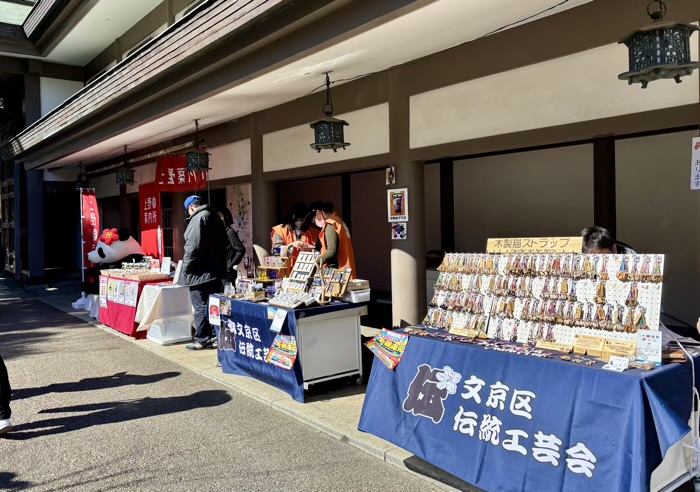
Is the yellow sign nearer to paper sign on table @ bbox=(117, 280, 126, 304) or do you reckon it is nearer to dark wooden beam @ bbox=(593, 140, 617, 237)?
dark wooden beam @ bbox=(593, 140, 617, 237)

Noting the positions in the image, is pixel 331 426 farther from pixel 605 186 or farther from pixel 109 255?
pixel 109 255

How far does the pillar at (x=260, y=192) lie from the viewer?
9391 mm

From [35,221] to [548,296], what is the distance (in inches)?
663

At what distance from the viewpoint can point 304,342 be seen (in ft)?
18.1

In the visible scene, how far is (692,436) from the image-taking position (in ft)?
11.1

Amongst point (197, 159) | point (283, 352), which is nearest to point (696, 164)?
point (283, 352)

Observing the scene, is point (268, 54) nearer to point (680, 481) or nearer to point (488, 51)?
point (488, 51)

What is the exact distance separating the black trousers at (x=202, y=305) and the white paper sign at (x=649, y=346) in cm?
584

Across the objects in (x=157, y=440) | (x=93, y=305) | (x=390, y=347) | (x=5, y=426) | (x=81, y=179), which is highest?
(x=81, y=179)

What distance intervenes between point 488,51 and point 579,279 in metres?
3.01

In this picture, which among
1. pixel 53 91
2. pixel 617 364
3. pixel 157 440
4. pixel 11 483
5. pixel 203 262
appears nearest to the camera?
pixel 617 364

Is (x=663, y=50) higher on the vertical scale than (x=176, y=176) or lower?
higher

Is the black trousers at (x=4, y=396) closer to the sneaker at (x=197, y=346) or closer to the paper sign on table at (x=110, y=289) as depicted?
the sneaker at (x=197, y=346)

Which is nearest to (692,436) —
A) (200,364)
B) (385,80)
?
(385,80)
